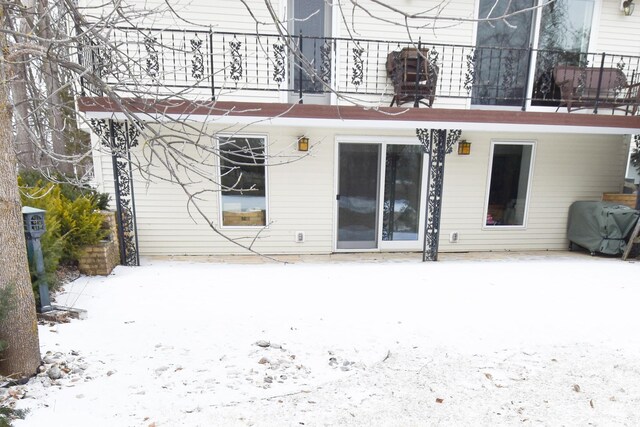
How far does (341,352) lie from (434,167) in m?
3.98

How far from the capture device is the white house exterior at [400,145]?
6.41m

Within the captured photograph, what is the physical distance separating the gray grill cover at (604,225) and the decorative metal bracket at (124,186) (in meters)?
8.01

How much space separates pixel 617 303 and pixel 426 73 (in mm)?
3977

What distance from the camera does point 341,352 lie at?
11.2ft

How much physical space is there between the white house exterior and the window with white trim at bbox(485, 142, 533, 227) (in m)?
0.02

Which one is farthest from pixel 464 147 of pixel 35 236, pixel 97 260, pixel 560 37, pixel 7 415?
pixel 7 415

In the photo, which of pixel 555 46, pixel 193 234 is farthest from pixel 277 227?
pixel 555 46

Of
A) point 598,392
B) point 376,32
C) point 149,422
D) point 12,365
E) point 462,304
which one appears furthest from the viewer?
point 376,32

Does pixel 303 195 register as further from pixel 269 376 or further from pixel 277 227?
pixel 269 376

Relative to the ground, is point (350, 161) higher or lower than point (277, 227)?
higher

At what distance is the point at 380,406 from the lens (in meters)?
2.71

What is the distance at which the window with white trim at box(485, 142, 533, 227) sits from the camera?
7.52 m

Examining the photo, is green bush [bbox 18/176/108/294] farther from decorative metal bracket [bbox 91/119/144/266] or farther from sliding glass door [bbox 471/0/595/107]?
sliding glass door [bbox 471/0/595/107]

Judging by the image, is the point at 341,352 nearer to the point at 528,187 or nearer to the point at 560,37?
the point at 528,187
